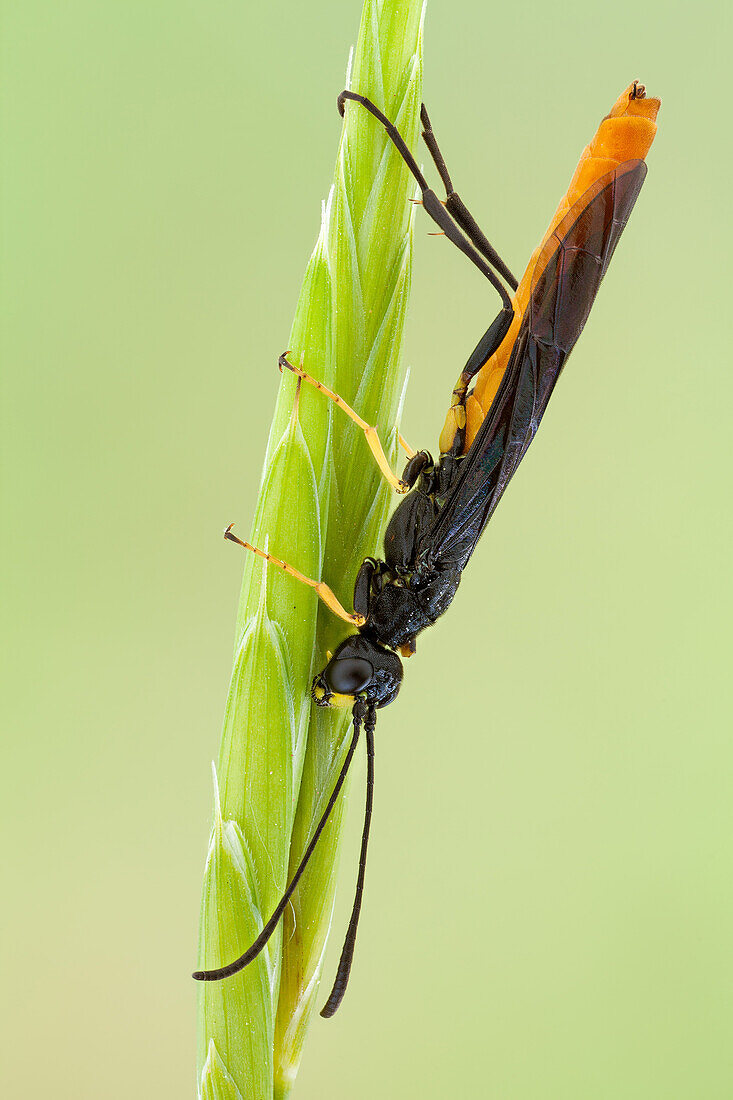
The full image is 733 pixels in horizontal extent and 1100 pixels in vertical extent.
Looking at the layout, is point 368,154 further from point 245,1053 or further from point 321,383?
point 245,1053

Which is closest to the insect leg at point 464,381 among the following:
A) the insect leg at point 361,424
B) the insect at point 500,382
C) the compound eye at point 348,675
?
the insect at point 500,382

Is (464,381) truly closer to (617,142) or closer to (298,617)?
(617,142)

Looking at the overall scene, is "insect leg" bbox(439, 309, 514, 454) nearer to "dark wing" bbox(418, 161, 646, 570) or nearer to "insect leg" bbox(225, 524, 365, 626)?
"dark wing" bbox(418, 161, 646, 570)

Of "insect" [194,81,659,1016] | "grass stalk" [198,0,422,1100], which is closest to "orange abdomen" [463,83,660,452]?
"insect" [194,81,659,1016]

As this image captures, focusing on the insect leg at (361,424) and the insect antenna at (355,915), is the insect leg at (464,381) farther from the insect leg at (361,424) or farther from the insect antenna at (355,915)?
the insect antenna at (355,915)

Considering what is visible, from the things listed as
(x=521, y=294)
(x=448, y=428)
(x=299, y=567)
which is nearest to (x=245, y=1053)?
(x=299, y=567)

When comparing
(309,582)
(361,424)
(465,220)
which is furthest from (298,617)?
(465,220)
